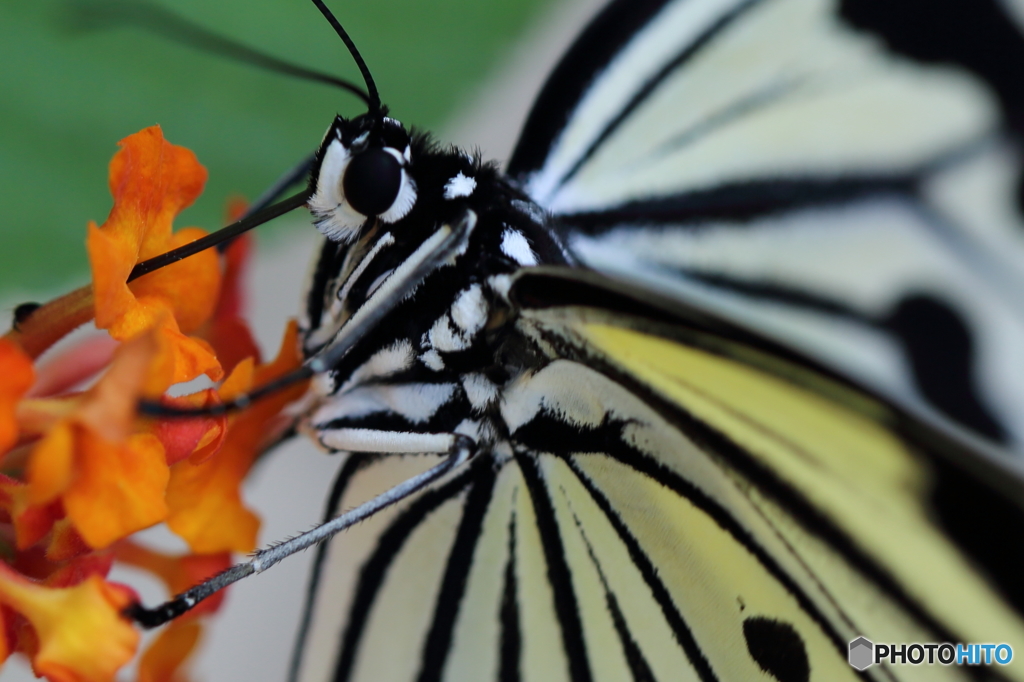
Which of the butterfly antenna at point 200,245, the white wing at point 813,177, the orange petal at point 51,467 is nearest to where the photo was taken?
the orange petal at point 51,467

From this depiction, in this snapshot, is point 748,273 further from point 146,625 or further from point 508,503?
point 146,625

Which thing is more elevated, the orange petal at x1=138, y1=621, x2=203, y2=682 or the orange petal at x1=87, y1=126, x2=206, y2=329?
the orange petal at x1=87, y1=126, x2=206, y2=329

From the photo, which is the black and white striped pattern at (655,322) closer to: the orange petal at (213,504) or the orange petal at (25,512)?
the orange petal at (213,504)

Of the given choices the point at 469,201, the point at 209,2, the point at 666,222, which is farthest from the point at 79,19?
the point at 666,222

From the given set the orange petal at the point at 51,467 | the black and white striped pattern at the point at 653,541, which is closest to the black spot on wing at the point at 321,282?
the black and white striped pattern at the point at 653,541

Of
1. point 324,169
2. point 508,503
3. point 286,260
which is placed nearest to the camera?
point 324,169

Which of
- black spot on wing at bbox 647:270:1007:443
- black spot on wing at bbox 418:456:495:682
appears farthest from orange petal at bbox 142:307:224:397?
black spot on wing at bbox 647:270:1007:443

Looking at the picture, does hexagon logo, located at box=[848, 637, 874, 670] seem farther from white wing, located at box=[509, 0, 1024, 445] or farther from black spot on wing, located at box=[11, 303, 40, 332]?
black spot on wing, located at box=[11, 303, 40, 332]
